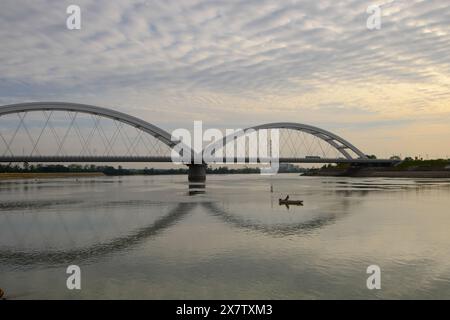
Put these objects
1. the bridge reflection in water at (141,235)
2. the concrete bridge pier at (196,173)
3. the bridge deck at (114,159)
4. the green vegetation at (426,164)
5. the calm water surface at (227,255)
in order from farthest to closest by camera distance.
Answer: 1. the green vegetation at (426,164)
2. the concrete bridge pier at (196,173)
3. the bridge deck at (114,159)
4. the bridge reflection in water at (141,235)
5. the calm water surface at (227,255)

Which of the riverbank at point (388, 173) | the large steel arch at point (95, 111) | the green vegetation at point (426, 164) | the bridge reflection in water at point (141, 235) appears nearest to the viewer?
the bridge reflection in water at point (141, 235)

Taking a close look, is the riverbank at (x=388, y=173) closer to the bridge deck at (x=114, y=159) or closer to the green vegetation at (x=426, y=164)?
the green vegetation at (x=426, y=164)

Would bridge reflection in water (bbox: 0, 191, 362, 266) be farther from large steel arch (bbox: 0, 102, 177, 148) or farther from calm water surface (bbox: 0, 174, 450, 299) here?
large steel arch (bbox: 0, 102, 177, 148)

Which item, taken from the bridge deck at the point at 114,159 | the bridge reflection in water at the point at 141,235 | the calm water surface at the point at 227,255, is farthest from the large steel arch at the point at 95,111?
the bridge reflection in water at the point at 141,235

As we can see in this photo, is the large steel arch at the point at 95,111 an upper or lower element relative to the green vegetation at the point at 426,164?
upper

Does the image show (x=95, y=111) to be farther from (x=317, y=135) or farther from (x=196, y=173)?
(x=317, y=135)

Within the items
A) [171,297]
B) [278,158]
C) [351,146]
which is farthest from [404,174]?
[171,297]

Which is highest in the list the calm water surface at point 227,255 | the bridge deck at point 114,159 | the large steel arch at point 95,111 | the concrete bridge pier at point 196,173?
the large steel arch at point 95,111

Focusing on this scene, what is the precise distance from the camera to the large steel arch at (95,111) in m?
60.7

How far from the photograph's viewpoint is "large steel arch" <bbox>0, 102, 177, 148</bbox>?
60.7 meters

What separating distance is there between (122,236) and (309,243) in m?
7.92
